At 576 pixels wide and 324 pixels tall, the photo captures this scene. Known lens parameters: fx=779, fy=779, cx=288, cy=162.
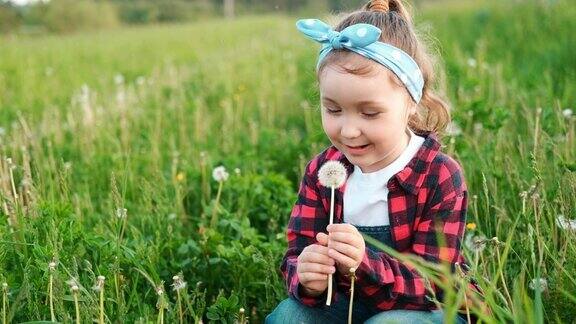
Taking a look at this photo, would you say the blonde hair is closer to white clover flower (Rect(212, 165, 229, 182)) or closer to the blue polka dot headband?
the blue polka dot headband

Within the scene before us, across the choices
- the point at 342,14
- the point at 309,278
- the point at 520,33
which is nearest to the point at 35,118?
the point at 342,14

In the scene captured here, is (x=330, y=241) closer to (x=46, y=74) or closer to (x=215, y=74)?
(x=215, y=74)

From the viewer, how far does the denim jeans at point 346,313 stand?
215 centimetres

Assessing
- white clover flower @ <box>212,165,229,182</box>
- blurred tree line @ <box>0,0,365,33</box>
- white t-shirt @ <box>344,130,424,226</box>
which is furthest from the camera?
blurred tree line @ <box>0,0,365,33</box>

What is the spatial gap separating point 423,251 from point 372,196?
22cm

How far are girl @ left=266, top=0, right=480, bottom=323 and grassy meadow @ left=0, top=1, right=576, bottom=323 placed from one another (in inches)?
4.7

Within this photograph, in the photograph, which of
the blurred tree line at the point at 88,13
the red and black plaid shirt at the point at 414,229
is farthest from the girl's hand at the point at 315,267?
the blurred tree line at the point at 88,13

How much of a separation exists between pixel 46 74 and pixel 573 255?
22.5 feet

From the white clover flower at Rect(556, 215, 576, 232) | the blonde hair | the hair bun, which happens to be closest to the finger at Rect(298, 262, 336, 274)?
the blonde hair

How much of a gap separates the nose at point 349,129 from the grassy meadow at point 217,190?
0.43m

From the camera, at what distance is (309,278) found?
82.0 inches

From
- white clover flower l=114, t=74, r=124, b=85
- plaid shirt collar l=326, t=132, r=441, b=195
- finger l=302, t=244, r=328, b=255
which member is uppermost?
plaid shirt collar l=326, t=132, r=441, b=195

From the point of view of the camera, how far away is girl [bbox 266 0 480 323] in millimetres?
2090

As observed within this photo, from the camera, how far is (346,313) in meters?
2.37
